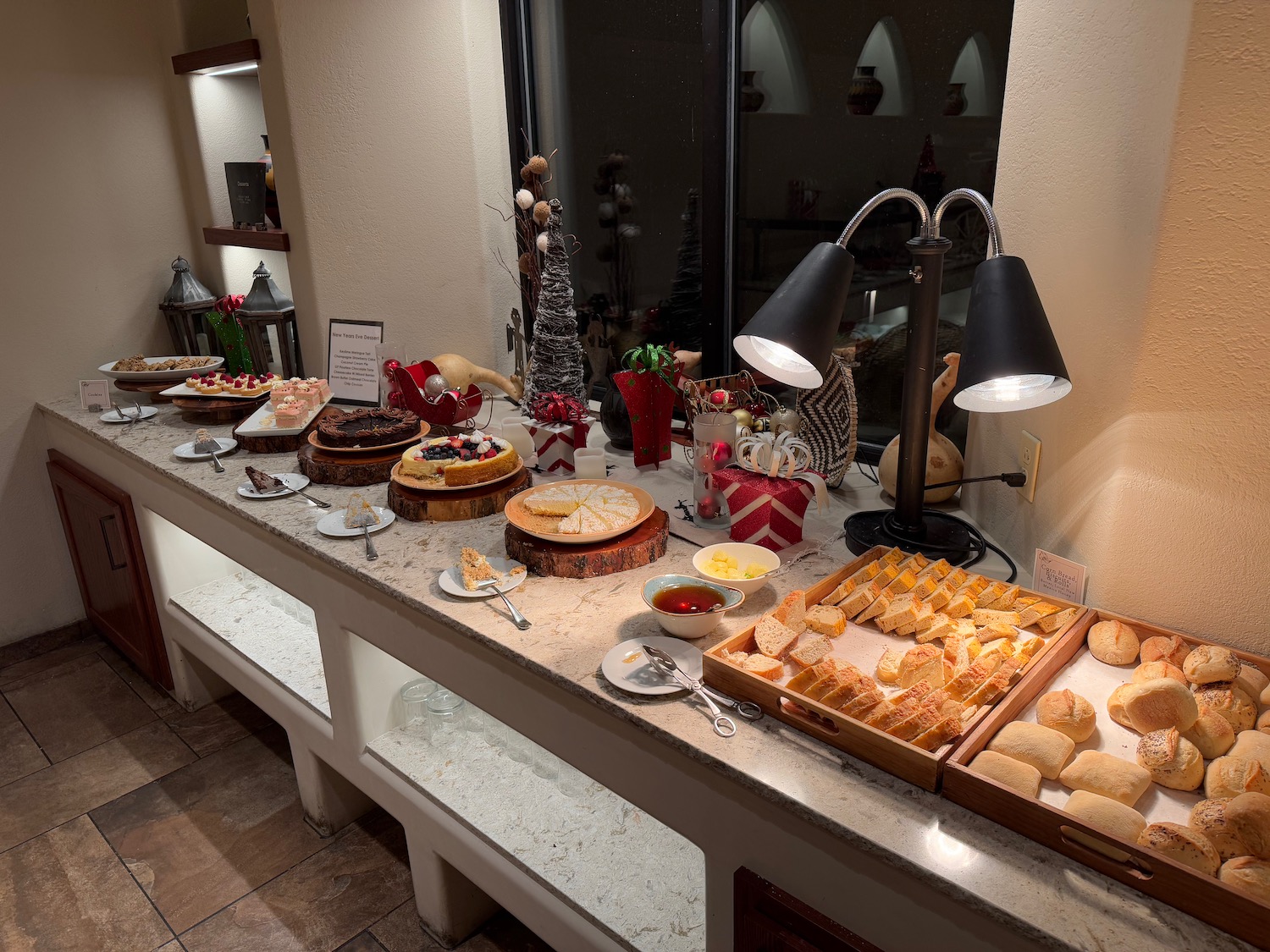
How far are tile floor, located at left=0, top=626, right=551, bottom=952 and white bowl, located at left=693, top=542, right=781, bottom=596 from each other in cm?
91

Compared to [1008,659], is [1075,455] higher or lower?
higher

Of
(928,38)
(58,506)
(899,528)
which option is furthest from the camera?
(58,506)

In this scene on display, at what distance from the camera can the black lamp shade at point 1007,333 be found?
105cm

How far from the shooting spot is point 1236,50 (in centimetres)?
94

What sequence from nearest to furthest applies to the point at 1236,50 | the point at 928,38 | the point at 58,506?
the point at 1236,50 < the point at 928,38 < the point at 58,506

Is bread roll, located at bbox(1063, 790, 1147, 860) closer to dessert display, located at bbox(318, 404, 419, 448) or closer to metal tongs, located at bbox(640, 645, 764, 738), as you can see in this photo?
metal tongs, located at bbox(640, 645, 764, 738)

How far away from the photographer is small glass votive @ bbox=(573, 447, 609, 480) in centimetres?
182

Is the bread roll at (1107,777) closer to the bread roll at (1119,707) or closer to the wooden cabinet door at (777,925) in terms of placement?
the bread roll at (1119,707)

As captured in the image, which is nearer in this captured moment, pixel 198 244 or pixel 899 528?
pixel 899 528

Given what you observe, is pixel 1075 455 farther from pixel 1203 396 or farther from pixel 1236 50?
pixel 1236 50

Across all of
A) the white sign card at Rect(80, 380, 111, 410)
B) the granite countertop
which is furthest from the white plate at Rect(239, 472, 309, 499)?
the white sign card at Rect(80, 380, 111, 410)

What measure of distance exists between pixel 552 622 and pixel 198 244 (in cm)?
222

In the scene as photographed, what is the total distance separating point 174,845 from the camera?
2.01 m

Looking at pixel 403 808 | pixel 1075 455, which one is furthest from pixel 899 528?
pixel 403 808
